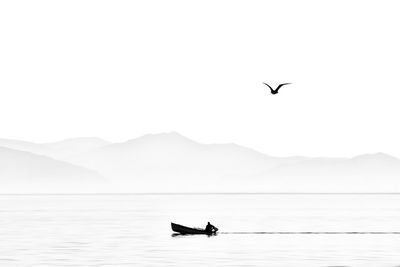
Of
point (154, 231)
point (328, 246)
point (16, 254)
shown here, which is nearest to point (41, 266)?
point (16, 254)

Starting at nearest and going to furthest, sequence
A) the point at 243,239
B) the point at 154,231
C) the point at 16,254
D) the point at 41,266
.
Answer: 1. the point at 41,266
2. the point at 16,254
3. the point at 243,239
4. the point at 154,231

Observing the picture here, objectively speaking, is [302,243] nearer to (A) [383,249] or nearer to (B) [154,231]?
(A) [383,249]

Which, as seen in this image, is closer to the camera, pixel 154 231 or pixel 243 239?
pixel 243 239

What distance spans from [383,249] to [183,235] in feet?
96.2

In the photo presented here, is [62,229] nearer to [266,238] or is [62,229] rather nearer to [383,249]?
[266,238]

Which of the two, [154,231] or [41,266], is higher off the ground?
[154,231]

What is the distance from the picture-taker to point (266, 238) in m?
105

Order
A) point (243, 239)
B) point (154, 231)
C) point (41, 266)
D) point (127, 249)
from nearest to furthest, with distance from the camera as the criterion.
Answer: point (41, 266)
point (127, 249)
point (243, 239)
point (154, 231)

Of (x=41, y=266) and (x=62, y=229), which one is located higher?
(x=62, y=229)

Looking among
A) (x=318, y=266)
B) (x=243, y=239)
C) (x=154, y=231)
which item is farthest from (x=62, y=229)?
(x=318, y=266)

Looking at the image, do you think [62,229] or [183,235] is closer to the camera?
[183,235]

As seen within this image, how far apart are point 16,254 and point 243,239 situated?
31472mm

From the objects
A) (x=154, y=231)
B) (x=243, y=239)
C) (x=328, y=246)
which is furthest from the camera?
(x=154, y=231)

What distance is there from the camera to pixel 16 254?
80.1 m
